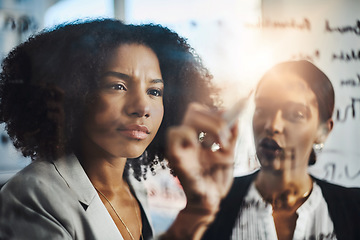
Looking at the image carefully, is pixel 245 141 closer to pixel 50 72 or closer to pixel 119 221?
pixel 119 221

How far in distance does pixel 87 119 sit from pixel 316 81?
25.7 inches

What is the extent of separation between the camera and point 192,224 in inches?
42.6

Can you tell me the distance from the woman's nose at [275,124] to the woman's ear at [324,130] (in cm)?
13

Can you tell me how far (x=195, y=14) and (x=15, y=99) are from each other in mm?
509

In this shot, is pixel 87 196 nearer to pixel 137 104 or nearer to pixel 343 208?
pixel 137 104

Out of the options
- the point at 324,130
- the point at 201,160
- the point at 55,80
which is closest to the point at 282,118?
Result: the point at 324,130

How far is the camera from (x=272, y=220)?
1142 mm

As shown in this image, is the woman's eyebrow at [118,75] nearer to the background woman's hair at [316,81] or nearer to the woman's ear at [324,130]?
the background woman's hair at [316,81]

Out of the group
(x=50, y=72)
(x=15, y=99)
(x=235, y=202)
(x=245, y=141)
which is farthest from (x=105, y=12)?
(x=235, y=202)

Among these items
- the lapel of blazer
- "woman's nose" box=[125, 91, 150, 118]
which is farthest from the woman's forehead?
the lapel of blazer

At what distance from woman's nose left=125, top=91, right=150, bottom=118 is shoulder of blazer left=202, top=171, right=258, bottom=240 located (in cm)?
34

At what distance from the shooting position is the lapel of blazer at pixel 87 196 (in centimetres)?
96

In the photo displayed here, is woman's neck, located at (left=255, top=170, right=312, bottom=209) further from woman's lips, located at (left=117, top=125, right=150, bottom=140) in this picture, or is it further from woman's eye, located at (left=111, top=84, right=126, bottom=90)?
woman's eye, located at (left=111, top=84, right=126, bottom=90)

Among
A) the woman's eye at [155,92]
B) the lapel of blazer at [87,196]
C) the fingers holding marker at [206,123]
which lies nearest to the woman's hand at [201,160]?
the fingers holding marker at [206,123]
